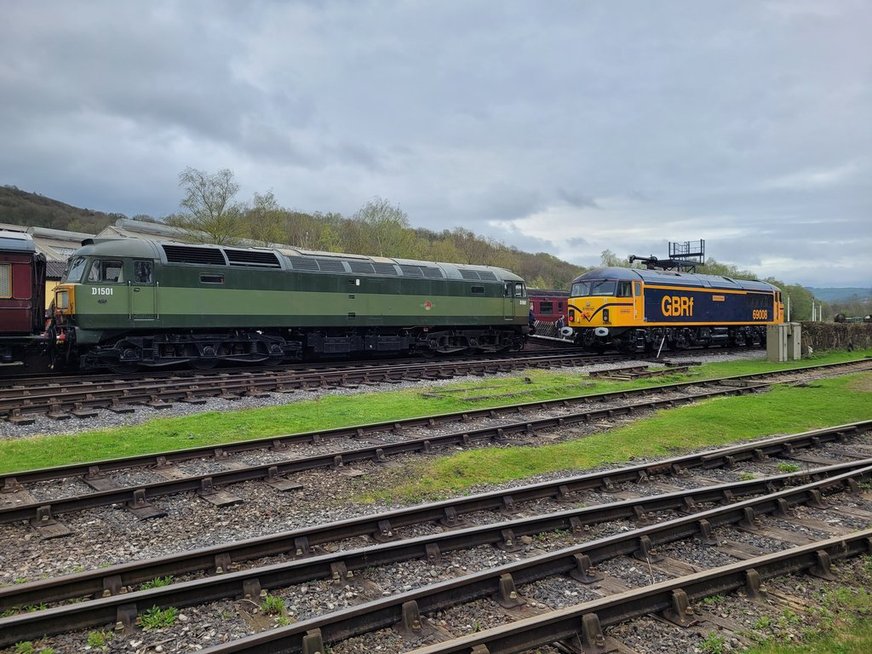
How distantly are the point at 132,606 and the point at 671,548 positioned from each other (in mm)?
4996

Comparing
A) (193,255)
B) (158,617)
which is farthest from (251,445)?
(193,255)

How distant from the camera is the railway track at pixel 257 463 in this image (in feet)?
23.9

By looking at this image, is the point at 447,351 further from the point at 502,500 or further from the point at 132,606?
the point at 132,606

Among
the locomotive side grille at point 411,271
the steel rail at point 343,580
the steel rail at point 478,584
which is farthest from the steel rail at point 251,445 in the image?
the locomotive side grille at point 411,271

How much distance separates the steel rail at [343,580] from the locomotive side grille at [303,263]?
1683 cm

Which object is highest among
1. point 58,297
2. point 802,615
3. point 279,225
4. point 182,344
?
point 279,225

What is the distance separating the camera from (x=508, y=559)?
6.00 metres

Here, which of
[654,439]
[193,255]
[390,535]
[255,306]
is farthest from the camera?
[255,306]

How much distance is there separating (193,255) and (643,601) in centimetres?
1788

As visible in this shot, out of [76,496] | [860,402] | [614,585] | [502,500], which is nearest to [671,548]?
[614,585]

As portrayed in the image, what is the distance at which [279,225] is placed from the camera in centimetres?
5619

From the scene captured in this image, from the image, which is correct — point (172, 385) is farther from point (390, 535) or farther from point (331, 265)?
point (390, 535)

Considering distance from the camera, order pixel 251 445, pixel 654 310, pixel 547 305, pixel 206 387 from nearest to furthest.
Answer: pixel 251 445 < pixel 206 387 < pixel 654 310 < pixel 547 305

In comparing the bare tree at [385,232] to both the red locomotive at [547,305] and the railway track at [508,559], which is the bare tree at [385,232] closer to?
the red locomotive at [547,305]
